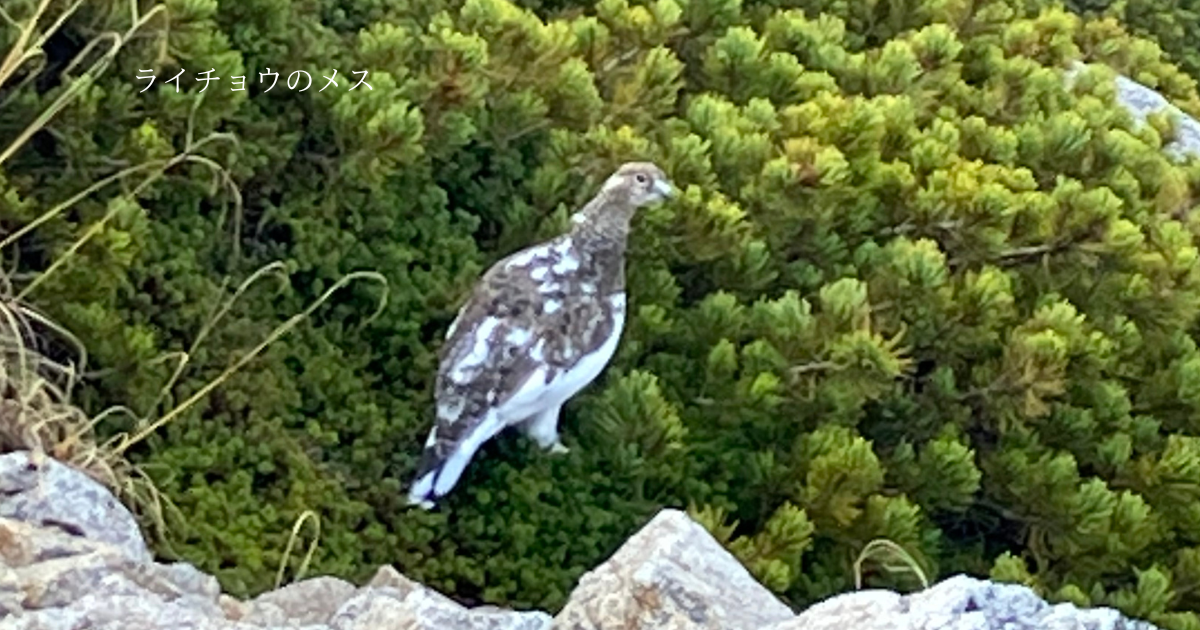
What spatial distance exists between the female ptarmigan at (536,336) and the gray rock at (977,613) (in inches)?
48.0

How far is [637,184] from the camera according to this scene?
9.12 ft

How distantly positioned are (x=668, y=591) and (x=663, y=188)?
1.19 metres

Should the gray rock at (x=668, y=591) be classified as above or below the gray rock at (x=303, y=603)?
above

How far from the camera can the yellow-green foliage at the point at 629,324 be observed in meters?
2.66

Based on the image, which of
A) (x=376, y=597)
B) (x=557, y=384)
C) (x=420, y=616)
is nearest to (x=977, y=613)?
(x=420, y=616)

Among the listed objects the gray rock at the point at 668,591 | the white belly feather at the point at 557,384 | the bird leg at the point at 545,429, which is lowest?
the bird leg at the point at 545,429

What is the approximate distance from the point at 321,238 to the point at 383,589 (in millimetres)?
1098

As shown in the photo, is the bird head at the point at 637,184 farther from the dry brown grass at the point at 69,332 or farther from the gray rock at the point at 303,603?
the gray rock at the point at 303,603

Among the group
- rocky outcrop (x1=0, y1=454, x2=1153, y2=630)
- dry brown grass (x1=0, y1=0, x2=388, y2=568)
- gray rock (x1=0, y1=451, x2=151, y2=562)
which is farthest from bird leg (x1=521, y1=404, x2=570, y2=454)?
gray rock (x1=0, y1=451, x2=151, y2=562)

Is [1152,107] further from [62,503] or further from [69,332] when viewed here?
[62,503]

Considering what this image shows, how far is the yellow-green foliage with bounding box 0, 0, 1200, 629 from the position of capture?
2662 mm

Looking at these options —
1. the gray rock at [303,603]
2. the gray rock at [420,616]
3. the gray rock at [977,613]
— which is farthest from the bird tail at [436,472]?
the gray rock at [977,613]

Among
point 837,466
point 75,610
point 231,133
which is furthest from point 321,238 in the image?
point 75,610

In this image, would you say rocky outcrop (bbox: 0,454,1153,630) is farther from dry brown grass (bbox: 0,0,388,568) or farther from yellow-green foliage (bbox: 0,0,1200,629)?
yellow-green foliage (bbox: 0,0,1200,629)
